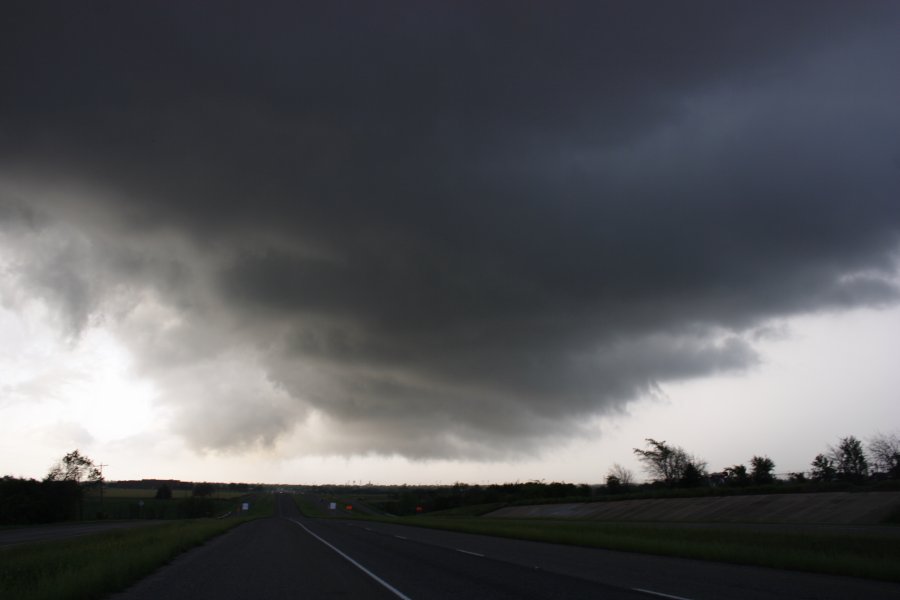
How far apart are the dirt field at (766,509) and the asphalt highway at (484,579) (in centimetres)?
3309

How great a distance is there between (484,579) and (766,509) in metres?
50.6

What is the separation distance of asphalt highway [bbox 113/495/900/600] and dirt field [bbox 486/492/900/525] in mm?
33086

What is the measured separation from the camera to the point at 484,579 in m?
17.4

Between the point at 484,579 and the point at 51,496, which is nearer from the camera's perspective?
the point at 484,579

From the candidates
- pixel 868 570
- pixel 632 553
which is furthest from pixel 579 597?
pixel 632 553

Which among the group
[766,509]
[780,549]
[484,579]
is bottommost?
[766,509]

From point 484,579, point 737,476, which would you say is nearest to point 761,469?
point 737,476

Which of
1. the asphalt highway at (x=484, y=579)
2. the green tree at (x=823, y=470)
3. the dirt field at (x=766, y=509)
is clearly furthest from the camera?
the green tree at (x=823, y=470)

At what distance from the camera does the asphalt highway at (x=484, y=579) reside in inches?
577

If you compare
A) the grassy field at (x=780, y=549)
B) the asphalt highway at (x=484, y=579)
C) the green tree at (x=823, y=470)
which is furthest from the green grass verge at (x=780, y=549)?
the green tree at (x=823, y=470)

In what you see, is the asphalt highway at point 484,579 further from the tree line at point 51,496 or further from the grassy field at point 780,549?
the tree line at point 51,496

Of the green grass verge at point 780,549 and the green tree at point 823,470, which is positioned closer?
the green grass verge at point 780,549

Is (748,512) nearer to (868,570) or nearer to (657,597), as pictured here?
(868,570)

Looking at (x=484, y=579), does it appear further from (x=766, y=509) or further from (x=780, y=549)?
(x=766, y=509)
